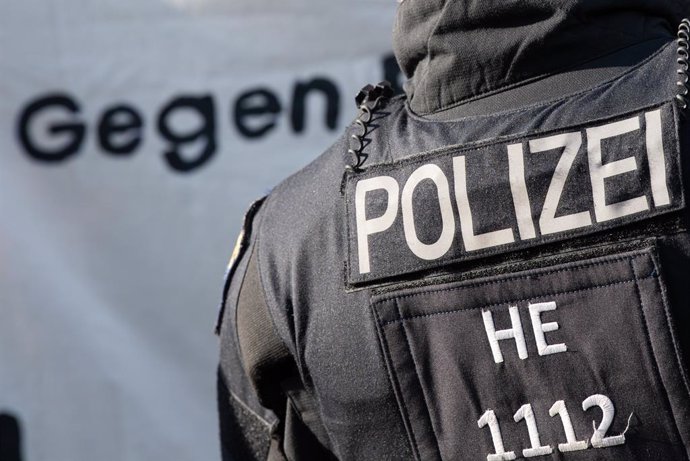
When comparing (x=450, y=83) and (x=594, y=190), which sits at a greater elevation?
(x=450, y=83)

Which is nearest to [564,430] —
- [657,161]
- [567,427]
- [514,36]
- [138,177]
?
[567,427]

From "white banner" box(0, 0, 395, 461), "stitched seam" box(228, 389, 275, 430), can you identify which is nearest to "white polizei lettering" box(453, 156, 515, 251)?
"stitched seam" box(228, 389, 275, 430)

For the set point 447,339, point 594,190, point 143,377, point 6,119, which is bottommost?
point 143,377

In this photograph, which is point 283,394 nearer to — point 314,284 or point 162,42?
point 314,284

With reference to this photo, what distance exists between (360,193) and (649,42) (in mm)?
287

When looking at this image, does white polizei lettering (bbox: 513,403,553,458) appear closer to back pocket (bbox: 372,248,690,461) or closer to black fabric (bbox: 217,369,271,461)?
back pocket (bbox: 372,248,690,461)

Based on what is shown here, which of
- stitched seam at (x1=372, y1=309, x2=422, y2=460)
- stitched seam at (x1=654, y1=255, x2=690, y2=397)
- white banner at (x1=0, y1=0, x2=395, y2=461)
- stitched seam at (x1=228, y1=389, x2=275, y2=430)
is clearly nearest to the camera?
stitched seam at (x1=654, y1=255, x2=690, y2=397)

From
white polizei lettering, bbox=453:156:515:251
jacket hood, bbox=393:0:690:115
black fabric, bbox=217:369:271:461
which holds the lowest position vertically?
black fabric, bbox=217:369:271:461

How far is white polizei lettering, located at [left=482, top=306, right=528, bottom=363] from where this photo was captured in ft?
2.54

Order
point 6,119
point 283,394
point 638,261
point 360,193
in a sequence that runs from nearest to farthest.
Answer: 1. point 638,261
2. point 360,193
3. point 283,394
4. point 6,119

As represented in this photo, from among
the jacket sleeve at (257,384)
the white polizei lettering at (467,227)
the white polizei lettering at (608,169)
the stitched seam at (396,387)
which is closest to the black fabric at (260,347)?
the jacket sleeve at (257,384)

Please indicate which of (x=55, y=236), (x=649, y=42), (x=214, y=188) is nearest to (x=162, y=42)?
(x=214, y=188)

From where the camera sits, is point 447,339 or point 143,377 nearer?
point 447,339

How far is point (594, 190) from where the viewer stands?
2.48 feet
